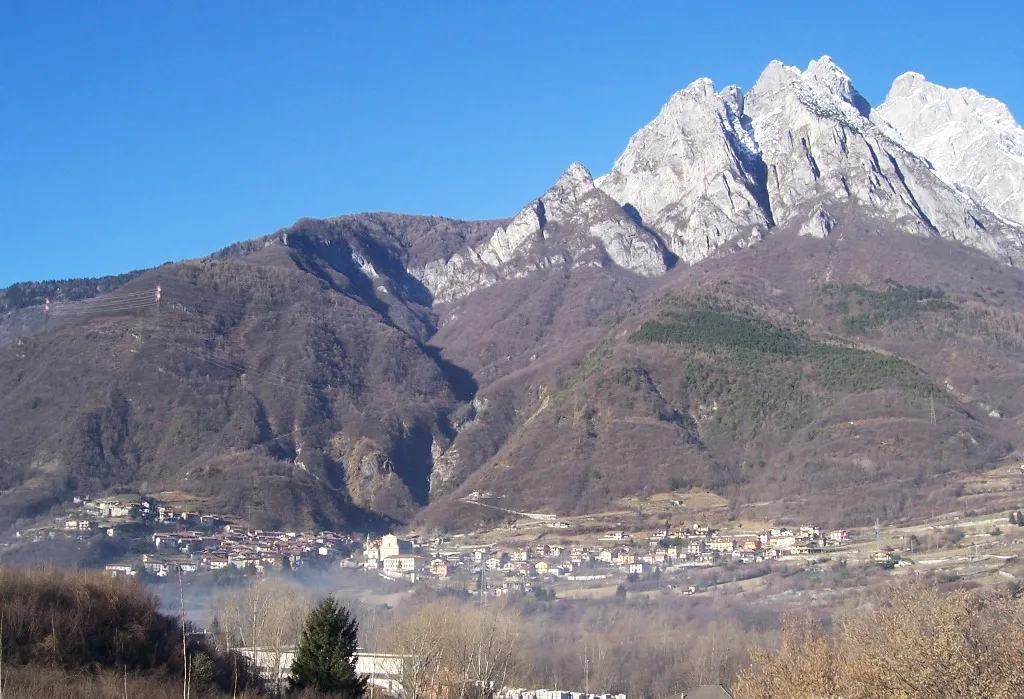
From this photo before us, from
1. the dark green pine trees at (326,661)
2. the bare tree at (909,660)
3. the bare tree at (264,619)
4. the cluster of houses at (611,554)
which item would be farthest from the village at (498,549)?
the bare tree at (909,660)

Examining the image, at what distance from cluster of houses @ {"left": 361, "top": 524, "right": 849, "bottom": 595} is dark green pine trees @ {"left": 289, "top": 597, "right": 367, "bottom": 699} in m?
50.8

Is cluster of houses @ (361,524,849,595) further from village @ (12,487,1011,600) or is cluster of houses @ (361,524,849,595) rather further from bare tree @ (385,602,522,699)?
bare tree @ (385,602,522,699)

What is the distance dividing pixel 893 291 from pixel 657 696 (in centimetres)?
10677

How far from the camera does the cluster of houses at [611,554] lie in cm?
10269

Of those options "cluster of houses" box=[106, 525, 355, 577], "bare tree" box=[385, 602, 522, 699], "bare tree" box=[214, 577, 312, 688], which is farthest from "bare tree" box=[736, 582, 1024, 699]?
"cluster of houses" box=[106, 525, 355, 577]

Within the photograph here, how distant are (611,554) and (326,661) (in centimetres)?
6417

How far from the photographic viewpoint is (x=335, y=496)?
134 meters

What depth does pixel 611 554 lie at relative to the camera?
108 metres

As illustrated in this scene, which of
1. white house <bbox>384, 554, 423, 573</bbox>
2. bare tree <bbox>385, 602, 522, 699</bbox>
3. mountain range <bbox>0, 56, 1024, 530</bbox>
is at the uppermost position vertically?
mountain range <bbox>0, 56, 1024, 530</bbox>

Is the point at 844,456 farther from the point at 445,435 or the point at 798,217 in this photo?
the point at 798,217

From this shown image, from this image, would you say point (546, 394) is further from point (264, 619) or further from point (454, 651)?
point (454, 651)

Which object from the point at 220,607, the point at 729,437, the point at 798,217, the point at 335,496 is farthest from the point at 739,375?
the point at 220,607

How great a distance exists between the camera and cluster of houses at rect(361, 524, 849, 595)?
4043 inches

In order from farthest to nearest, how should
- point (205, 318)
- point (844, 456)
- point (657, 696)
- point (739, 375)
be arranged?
point (205, 318) → point (739, 375) → point (844, 456) → point (657, 696)
